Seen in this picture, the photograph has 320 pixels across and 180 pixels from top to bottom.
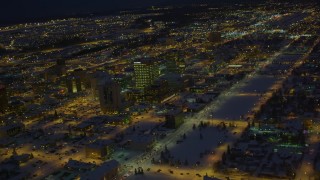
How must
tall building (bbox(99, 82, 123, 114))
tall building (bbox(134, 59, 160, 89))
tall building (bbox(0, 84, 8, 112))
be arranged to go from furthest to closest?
tall building (bbox(134, 59, 160, 89)) → tall building (bbox(0, 84, 8, 112)) → tall building (bbox(99, 82, 123, 114))

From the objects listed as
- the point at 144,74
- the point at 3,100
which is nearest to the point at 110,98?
the point at 144,74

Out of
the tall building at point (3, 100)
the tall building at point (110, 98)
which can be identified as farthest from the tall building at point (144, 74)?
the tall building at point (3, 100)

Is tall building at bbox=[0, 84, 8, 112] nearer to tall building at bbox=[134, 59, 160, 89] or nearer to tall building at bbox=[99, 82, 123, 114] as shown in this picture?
tall building at bbox=[99, 82, 123, 114]

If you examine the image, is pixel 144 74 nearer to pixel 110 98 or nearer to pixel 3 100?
pixel 110 98

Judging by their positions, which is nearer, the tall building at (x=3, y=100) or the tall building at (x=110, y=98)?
the tall building at (x=110, y=98)

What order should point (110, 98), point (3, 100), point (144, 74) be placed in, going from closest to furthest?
1. point (110, 98)
2. point (3, 100)
3. point (144, 74)

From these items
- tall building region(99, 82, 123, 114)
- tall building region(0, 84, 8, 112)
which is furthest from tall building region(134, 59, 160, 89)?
tall building region(0, 84, 8, 112)

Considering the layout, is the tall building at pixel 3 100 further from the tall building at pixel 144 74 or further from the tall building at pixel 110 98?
the tall building at pixel 144 74

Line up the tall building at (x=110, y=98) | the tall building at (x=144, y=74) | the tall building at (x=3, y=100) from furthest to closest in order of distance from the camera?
the tall building at (x=144, y=74) < the tall building at (x=3, y=100) < the tall building at (x=110, y=98)
